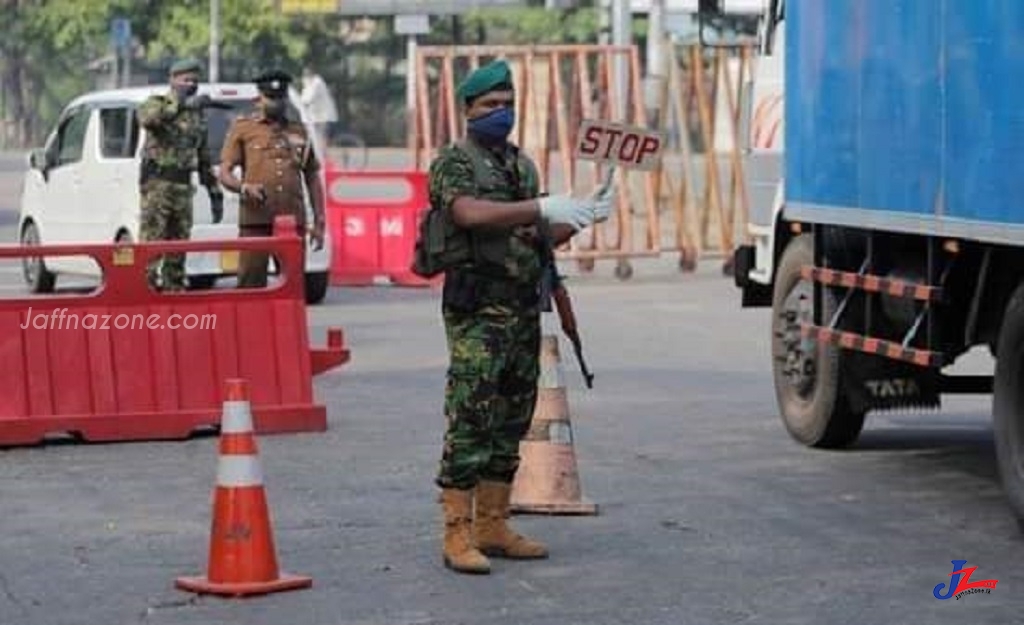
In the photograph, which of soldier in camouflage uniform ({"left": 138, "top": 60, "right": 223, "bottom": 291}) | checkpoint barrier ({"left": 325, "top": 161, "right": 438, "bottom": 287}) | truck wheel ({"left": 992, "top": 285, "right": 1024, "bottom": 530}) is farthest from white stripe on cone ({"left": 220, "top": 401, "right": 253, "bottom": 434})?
checkpoint barrier ({"left": 325, "top": 161, "right": 438, "bottom": 287})

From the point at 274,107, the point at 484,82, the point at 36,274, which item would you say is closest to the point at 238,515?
the point at 484,82

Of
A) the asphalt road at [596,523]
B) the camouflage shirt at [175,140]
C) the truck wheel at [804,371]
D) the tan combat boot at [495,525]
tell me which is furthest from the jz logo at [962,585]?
the camouflage shirt at [175,140]

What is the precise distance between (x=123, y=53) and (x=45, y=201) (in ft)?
104

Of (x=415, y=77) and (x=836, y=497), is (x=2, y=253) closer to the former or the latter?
(x=836, y=497)

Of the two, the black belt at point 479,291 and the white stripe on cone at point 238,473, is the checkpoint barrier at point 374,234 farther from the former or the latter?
the white stripe on cone at point 238,473

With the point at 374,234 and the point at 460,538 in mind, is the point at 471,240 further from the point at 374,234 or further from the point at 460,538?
the point at 374,234

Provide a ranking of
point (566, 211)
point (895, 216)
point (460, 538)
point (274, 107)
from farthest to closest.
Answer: point (274, 107) → point (895, 216) → point (460, 538) → point (566, 211)

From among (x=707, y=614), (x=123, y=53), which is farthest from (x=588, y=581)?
(x=123, y=53)

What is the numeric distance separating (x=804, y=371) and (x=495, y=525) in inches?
144

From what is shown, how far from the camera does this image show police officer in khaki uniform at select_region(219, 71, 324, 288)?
1700cm

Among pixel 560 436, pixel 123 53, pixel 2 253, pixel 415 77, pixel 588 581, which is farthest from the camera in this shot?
pixel 123 53

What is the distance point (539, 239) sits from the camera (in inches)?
377

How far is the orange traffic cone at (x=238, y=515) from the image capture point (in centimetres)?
913

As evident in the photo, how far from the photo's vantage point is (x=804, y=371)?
13.1 metres
